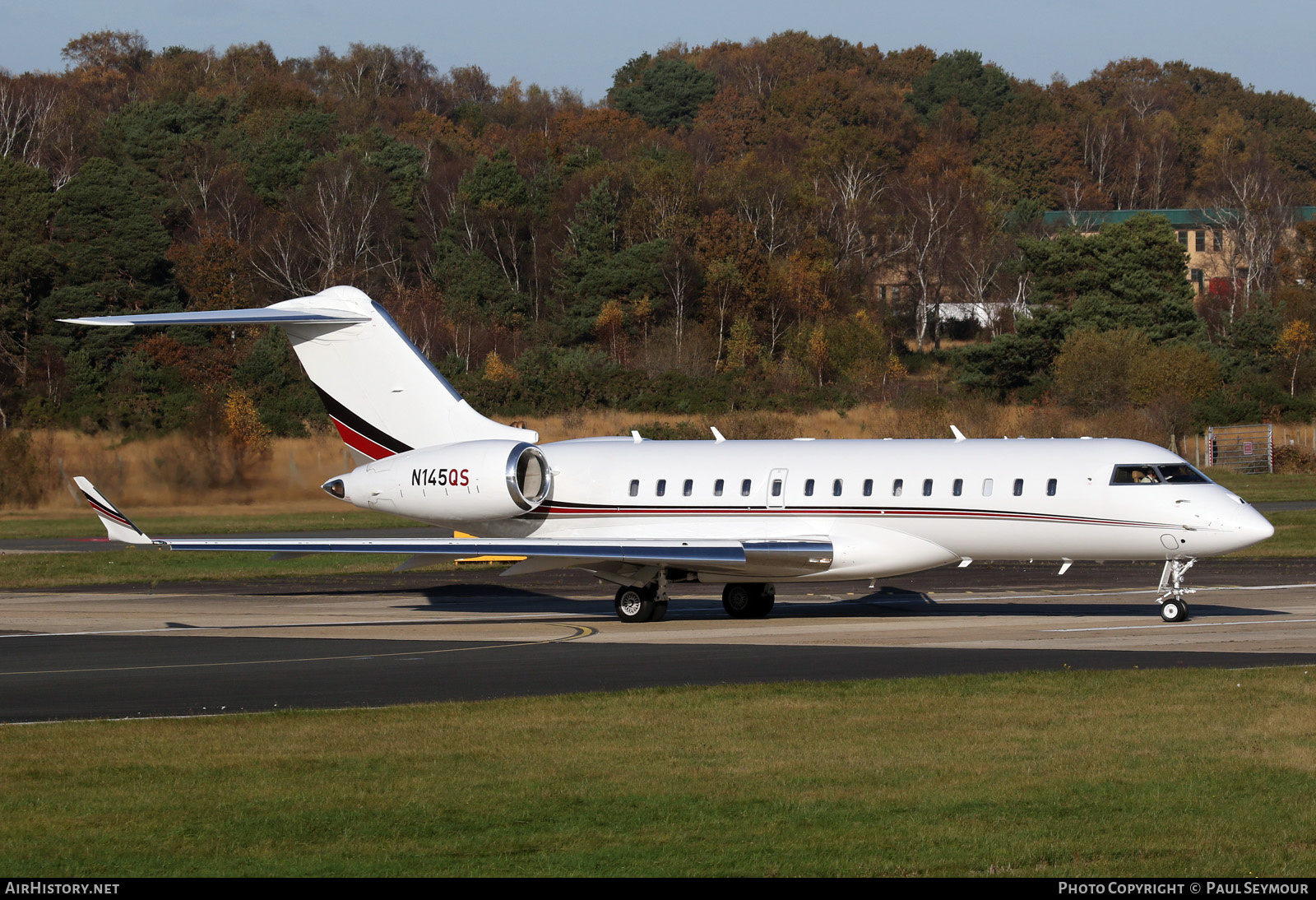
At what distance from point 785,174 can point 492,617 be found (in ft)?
254

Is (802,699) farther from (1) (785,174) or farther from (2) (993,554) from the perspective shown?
(1) (785,174)

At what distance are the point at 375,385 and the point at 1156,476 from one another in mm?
14416

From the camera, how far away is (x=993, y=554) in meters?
25.0

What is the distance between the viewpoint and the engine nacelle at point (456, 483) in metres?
26.6

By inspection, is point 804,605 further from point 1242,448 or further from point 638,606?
point 1242,448

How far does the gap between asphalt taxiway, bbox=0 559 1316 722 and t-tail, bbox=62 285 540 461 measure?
11.4 feet

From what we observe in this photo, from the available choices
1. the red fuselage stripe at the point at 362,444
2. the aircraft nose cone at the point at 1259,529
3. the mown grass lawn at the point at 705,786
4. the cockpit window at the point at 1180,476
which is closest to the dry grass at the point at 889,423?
the red fuselage stripe at the point at 362,444

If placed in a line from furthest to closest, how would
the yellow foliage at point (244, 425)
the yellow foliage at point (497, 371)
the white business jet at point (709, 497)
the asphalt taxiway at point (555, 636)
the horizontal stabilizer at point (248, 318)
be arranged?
the yellow foliage at point (497, 371) < the yellow foliage at point (244, 425) < the horizontal stabilizer at point (248, 318) < the white business jet at point (709, 497) < the asphalt taxiway at point (555, 636)

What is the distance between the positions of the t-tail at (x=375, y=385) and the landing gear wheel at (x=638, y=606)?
12.6ft

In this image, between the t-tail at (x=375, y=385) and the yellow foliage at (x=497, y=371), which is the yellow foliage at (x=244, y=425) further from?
the t-tail at (x=375, y=385)

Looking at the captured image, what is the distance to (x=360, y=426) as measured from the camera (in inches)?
1132

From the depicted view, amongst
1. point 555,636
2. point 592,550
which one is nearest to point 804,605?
point 592,550

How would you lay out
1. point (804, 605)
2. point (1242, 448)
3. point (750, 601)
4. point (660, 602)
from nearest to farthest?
point (660, 602)
point (750, 601)
point (804, 605)
point (1242, 448)

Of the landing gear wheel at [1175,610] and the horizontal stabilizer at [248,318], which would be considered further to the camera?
the horizontal stabilizer at [248,318]
